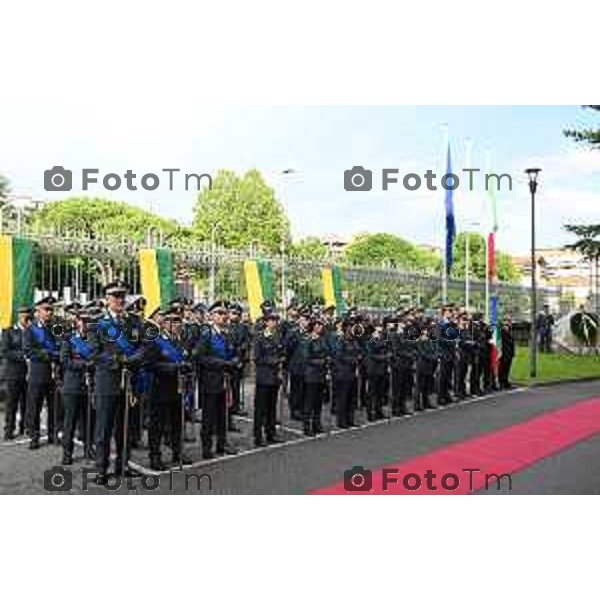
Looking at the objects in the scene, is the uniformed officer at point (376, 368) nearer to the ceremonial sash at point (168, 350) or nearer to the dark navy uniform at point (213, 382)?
the dark navy uniform at point (213, 382)

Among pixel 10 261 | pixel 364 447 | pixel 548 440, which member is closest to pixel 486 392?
pixel 548 440

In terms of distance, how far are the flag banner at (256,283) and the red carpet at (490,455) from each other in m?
5.73

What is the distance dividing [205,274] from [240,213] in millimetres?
7256

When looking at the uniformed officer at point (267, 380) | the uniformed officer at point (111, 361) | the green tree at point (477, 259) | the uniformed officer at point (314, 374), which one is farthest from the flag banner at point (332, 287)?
→ the green tree at point (477, 259)

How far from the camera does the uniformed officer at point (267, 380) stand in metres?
10.3

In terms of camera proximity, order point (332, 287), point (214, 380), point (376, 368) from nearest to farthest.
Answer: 1. point (214, 380)
2. point (376, 368)
3. point (332, 287)

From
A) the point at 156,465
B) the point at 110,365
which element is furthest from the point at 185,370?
the point at 110,365

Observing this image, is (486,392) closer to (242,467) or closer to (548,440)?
(548,440)

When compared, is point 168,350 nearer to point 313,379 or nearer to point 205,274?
point 313,379

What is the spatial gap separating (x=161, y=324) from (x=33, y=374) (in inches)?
83.0

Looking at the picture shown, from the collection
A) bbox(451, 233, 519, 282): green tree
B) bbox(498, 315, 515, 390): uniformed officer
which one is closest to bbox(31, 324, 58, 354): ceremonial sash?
bbox(498, 315, 515, 390): uniformed officer

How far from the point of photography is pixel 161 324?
9.02 meters

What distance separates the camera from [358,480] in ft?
26.7

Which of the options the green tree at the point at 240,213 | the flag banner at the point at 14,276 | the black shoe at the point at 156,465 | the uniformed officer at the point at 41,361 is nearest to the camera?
the black shoe at the point at 156,465
